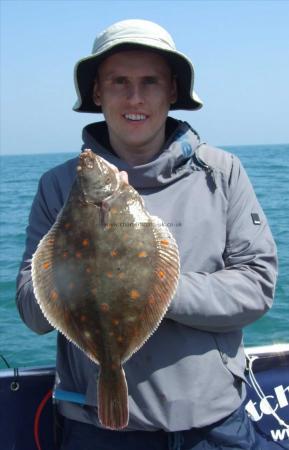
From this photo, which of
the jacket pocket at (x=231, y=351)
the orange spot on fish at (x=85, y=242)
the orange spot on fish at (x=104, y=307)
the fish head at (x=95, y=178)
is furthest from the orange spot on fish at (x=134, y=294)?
the jacket pocket at (x=231, y=351)

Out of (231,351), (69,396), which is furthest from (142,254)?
(69,396)

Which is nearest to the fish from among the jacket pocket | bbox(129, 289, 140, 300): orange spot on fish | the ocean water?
bbox(129, 289, 140, 300): orange spot on fish

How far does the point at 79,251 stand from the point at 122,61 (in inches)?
40.3

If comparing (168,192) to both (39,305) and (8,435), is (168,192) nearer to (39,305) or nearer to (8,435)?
(39,305)

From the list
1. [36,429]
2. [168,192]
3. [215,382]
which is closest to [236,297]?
[215,382]

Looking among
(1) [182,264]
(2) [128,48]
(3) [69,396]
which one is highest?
(2) [128,48]

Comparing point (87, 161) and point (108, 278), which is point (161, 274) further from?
point (87, 161)

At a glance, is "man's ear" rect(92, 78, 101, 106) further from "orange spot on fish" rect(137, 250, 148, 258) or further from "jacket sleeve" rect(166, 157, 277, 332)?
"orange spot on fish" rect(137, 250, 148, 258)

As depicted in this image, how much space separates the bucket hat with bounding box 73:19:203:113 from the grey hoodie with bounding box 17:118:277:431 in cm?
32

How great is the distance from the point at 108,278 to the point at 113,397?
1.60 feet

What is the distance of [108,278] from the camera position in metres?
2.16

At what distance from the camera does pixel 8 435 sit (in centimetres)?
345

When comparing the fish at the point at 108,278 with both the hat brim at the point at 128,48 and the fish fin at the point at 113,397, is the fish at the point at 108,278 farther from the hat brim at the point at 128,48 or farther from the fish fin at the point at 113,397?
the hat brim at the point at 128,48

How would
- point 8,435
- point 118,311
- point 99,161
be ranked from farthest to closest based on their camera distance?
point 8,435 → point 99,161 → point 118,311
